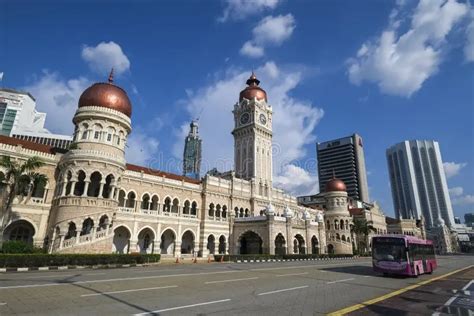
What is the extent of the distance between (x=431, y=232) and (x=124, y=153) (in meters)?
125

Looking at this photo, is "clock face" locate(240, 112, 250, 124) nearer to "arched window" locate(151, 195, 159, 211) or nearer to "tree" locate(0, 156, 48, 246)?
"arched window" locate(151, 195, 159, 211)

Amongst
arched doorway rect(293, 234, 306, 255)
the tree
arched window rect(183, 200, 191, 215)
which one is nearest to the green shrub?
the tree

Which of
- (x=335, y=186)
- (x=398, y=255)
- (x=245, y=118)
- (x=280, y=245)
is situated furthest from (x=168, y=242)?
(x=335, y=186)

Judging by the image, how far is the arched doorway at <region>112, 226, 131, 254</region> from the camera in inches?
1276

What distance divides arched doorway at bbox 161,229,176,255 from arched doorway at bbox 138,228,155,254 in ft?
7.07

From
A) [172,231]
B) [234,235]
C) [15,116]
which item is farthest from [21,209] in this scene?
[15,116]

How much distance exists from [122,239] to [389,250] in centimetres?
2707

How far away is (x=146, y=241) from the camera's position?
35.5 m

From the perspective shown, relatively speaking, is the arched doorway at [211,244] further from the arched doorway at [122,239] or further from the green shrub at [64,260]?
the green shrub at [64,260]

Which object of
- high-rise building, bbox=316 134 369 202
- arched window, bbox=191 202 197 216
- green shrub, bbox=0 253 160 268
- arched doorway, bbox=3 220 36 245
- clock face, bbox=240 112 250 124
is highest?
high-rise building, bbox=316 134 369 202

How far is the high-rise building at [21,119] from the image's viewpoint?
333 feet

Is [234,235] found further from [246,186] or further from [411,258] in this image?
[411,258]

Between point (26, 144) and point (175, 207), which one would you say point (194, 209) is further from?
point (26, 144)

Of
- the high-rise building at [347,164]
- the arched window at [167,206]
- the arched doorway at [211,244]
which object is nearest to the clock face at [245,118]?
the arched window at [167,206]
